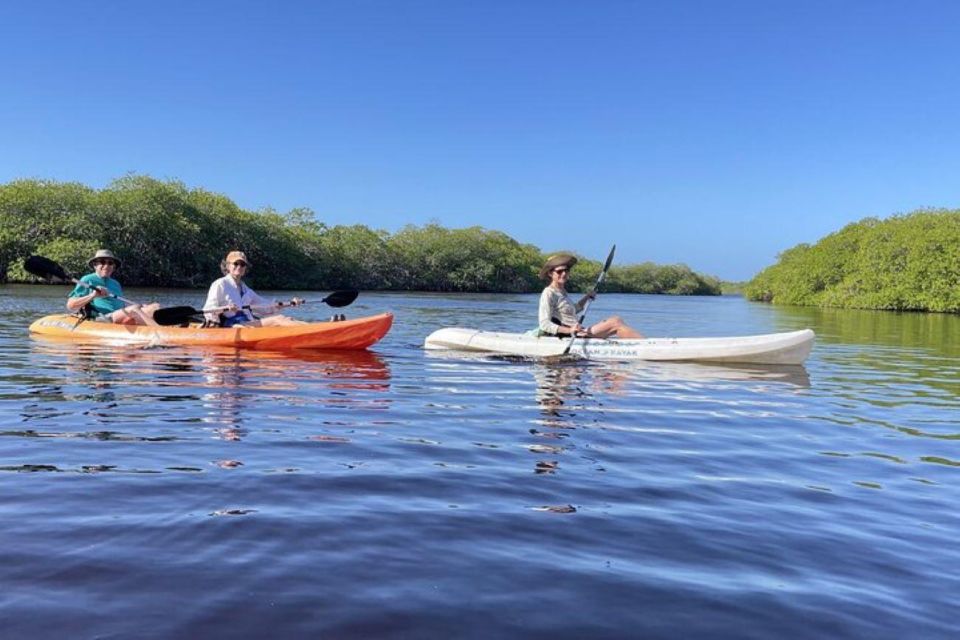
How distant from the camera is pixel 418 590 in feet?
8.89

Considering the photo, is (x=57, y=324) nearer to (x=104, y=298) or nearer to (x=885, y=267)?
(x=104, y=298)

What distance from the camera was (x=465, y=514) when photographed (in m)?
3.64

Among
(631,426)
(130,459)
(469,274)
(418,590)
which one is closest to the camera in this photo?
(418,590)

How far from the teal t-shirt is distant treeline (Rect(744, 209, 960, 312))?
47457 mm

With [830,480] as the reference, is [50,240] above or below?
above

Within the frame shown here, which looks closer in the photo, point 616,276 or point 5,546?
point 5,546

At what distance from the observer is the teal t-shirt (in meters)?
11.8

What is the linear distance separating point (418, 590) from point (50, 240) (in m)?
46.1

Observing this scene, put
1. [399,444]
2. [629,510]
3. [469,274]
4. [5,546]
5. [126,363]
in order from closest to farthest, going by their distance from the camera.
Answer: [5,546], [629,510], [399,444], [126,363], [469,274]

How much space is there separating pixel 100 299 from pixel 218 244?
44.0m

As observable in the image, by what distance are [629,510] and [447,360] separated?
7.41 metres

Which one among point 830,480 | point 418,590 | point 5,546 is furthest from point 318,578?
point 830,480

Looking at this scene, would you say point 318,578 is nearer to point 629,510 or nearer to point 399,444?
point 629,510

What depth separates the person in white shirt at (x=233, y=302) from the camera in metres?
11.2
